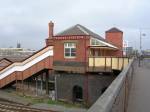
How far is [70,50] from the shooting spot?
34.3 metres

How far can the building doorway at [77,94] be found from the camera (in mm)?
33406

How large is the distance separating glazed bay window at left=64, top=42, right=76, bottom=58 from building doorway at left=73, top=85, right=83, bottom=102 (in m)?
3.53

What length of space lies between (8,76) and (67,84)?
9308mm

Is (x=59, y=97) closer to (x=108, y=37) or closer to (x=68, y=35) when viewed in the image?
(x=68, y=35)

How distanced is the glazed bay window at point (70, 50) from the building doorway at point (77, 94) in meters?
3.53

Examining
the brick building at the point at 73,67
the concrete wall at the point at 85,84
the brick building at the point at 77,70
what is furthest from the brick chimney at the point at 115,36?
the concrete wall at the point at 85,84

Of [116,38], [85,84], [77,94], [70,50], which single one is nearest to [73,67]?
[70,50]

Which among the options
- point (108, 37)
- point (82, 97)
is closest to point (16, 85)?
point (82, 97)

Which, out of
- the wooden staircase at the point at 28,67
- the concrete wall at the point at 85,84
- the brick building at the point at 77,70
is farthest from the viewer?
the wooden staircase at the point at 28,67

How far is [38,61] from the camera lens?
36.8 metres

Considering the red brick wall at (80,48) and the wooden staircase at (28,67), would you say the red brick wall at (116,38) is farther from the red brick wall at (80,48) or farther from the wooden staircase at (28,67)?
the red brick wall at (80,48)

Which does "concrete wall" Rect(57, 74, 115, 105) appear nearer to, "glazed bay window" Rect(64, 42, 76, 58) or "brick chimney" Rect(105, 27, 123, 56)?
"glazed bay window" Rect(64, 42, 76, 58)

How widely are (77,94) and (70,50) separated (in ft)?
16.3

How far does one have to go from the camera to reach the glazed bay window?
33.8 metres
